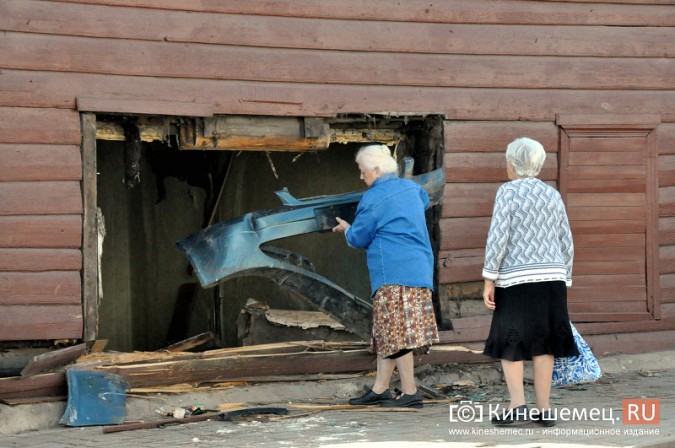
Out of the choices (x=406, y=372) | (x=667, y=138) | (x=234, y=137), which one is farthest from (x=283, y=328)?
(x=667, y=138)

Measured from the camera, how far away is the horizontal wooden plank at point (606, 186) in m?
8.99

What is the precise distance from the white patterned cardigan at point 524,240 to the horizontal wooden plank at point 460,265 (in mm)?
2200

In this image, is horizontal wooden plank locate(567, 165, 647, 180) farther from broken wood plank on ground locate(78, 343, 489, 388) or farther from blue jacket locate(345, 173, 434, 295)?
blue jacket locate(345, 173, 434, 295)

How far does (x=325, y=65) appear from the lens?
8117 mm

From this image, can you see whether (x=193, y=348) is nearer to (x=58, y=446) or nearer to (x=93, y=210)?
(x=93, y=210)

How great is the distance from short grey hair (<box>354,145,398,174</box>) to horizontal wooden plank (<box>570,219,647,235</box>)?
2297 millimetres

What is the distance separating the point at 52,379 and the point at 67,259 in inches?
32.0

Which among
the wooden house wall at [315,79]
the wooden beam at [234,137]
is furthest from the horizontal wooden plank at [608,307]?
the wooden beam at [234,137]

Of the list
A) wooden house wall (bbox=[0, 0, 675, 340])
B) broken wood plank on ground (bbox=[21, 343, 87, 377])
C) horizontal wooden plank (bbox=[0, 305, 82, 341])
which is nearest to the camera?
broken wood plank on ground (bbox=[21, 343, 87, 377])

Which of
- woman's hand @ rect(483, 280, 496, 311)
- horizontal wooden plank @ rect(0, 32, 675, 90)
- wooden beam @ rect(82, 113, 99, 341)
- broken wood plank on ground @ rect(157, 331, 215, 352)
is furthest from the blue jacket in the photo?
broken wood plank on ground @ rect(157, 331, 215, 352)

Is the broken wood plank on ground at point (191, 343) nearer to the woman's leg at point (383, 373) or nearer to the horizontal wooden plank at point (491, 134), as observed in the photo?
the woman's leg at point (383, 373)

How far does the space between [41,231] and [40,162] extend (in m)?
0.46

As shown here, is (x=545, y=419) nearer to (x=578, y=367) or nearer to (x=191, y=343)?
(x=578, y=367)

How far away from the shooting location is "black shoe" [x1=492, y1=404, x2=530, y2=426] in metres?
6.33
